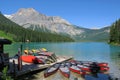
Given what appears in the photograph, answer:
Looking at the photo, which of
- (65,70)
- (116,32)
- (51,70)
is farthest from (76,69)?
(116,32)

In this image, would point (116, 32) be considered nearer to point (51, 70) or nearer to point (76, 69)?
point (76, 69)

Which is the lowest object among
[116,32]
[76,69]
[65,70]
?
[65,70]

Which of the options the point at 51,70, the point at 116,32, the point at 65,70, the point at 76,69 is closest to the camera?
the point at 51,70

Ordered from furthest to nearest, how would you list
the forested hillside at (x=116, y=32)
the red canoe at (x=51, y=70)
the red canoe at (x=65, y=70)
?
the forested hillside at (x=116, y=32) → the red canoe at (x=65, y=70) → the red canoe at (x=51, y=70)

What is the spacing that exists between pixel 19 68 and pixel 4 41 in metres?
6.64

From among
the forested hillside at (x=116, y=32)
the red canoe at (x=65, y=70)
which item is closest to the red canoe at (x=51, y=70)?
the red canoe at (x=65, y=70)

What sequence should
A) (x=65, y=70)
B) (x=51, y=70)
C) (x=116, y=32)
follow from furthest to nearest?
(x=116, y=32)
(x=65, y=70)
(x=51, y=70)

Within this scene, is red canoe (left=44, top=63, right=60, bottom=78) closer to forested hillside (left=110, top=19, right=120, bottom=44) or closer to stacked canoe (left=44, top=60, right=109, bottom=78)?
stacked canoe (left=44, top=60, right=109, bottom=78)

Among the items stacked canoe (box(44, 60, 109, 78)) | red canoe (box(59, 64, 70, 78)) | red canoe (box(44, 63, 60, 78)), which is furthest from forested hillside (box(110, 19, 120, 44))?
red canoe (box(44, 63, 60, 78))

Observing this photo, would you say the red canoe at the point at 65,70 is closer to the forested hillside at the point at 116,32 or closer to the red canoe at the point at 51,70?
the red canoe at the point at 51,70

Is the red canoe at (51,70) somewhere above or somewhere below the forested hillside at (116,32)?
below

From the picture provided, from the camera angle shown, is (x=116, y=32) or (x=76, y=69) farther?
(x=116, y=32)

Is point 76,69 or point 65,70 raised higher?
point 76,69

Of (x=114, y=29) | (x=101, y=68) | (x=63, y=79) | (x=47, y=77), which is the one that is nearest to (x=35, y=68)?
(x=47, y=77)
